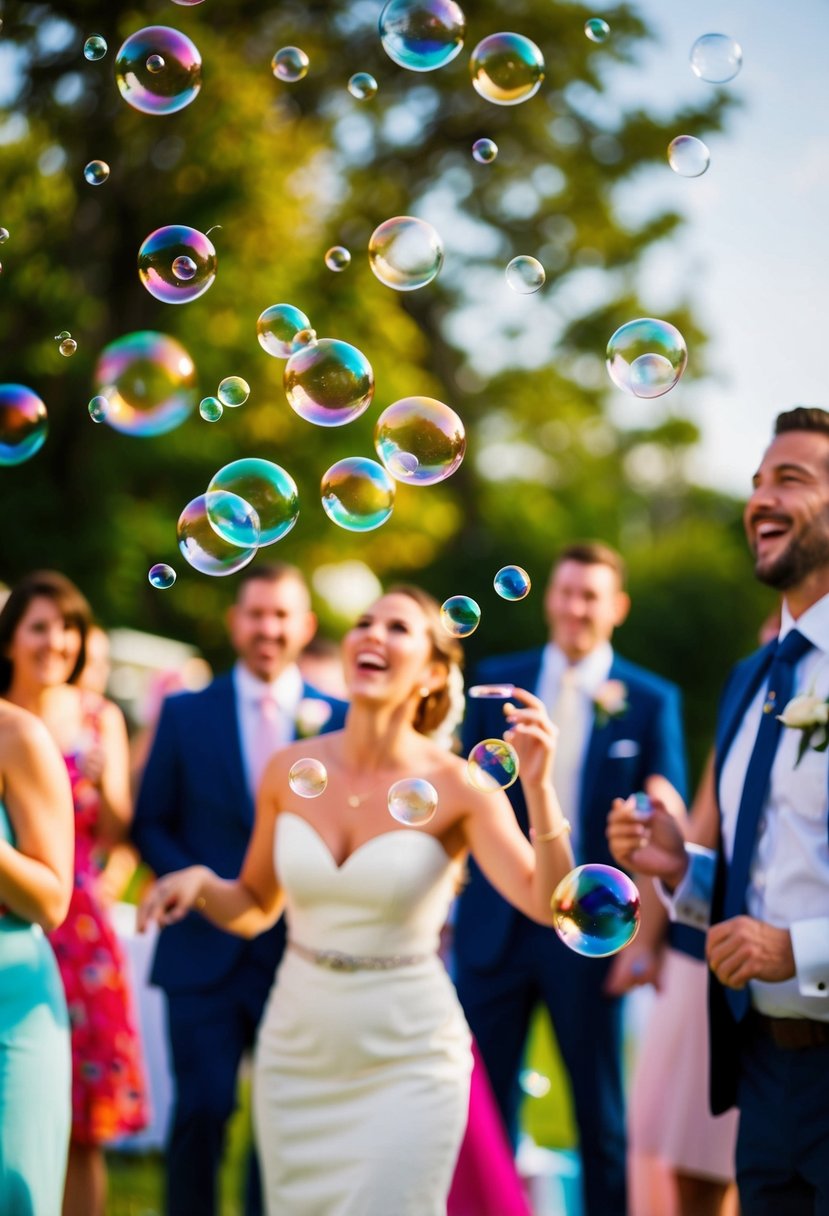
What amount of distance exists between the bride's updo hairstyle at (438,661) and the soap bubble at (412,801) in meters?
0.54

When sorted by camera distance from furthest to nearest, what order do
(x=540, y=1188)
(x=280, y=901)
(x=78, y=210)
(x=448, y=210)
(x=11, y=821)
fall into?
(x=448, y=210) < (x=78, y=210) < (x=540, y=1188) < (x=280, y=901) < (x=11, y=821)

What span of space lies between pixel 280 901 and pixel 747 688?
57.3 inches

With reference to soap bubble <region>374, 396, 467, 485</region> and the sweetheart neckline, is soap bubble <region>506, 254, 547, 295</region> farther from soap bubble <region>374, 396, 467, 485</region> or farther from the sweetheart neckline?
the sweetheart neckline

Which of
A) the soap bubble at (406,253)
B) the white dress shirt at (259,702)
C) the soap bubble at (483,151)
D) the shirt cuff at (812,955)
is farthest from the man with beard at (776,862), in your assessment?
the white dress shirt at (259,702)

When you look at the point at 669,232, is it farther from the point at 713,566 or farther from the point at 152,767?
the point at 152,767

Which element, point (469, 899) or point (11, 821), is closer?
point (11, 821)

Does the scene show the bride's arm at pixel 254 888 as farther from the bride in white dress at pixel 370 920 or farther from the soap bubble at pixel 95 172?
the soap bubble at pixel 95 172

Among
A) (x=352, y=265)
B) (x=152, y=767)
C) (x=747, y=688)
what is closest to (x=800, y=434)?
(x=747, y=688)

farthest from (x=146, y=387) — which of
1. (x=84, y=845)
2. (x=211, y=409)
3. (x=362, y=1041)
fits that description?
(x=362, y=1041)

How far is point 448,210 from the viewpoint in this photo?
70.0ft

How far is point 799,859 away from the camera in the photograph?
2934 mm

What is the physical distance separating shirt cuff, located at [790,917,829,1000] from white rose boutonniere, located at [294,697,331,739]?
7.48 feet

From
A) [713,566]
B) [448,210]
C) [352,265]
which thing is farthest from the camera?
[448,210]

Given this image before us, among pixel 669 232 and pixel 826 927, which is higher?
pixel 669 232
